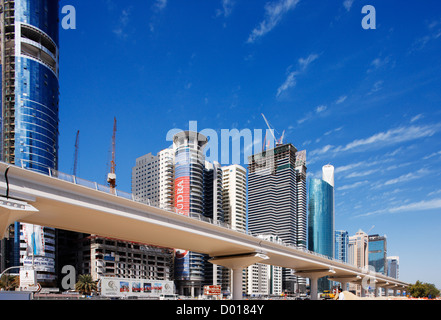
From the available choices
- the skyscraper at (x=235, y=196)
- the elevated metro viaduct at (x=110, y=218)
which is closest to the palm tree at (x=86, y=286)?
the elevated metro viaduct at (x=110, y=218)

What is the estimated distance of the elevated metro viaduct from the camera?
26188 millimetres

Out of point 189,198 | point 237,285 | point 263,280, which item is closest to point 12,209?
point 237,285

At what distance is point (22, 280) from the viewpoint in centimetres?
4188

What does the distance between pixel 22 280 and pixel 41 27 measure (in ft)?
286

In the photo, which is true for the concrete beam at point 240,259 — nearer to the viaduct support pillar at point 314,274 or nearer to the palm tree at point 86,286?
the viaduct support pillar at point 314,274

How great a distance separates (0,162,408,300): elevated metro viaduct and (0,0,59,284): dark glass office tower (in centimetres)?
6308

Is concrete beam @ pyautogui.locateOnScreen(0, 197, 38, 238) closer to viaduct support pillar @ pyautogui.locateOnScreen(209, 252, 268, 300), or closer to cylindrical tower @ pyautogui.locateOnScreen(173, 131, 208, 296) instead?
viaduct support pillar @ pyautogui.locateOnScreen(209, 252, 268, 300)

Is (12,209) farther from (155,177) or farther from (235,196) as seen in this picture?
(235,196)

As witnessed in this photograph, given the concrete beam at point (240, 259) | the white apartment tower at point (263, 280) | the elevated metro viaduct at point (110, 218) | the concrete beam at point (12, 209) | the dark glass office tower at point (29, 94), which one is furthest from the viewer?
the white apartment tower at point (263, 280)

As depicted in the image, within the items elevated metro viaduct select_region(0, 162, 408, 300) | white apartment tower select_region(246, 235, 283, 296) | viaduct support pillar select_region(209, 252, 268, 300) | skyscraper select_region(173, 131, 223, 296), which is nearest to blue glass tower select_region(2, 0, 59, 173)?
skyscraper select_region(173, 131, 223, 296)

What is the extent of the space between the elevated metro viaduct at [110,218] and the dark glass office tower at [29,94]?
63.1 metres

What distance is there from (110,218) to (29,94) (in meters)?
80.3

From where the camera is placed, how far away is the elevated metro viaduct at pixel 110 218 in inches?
1031
